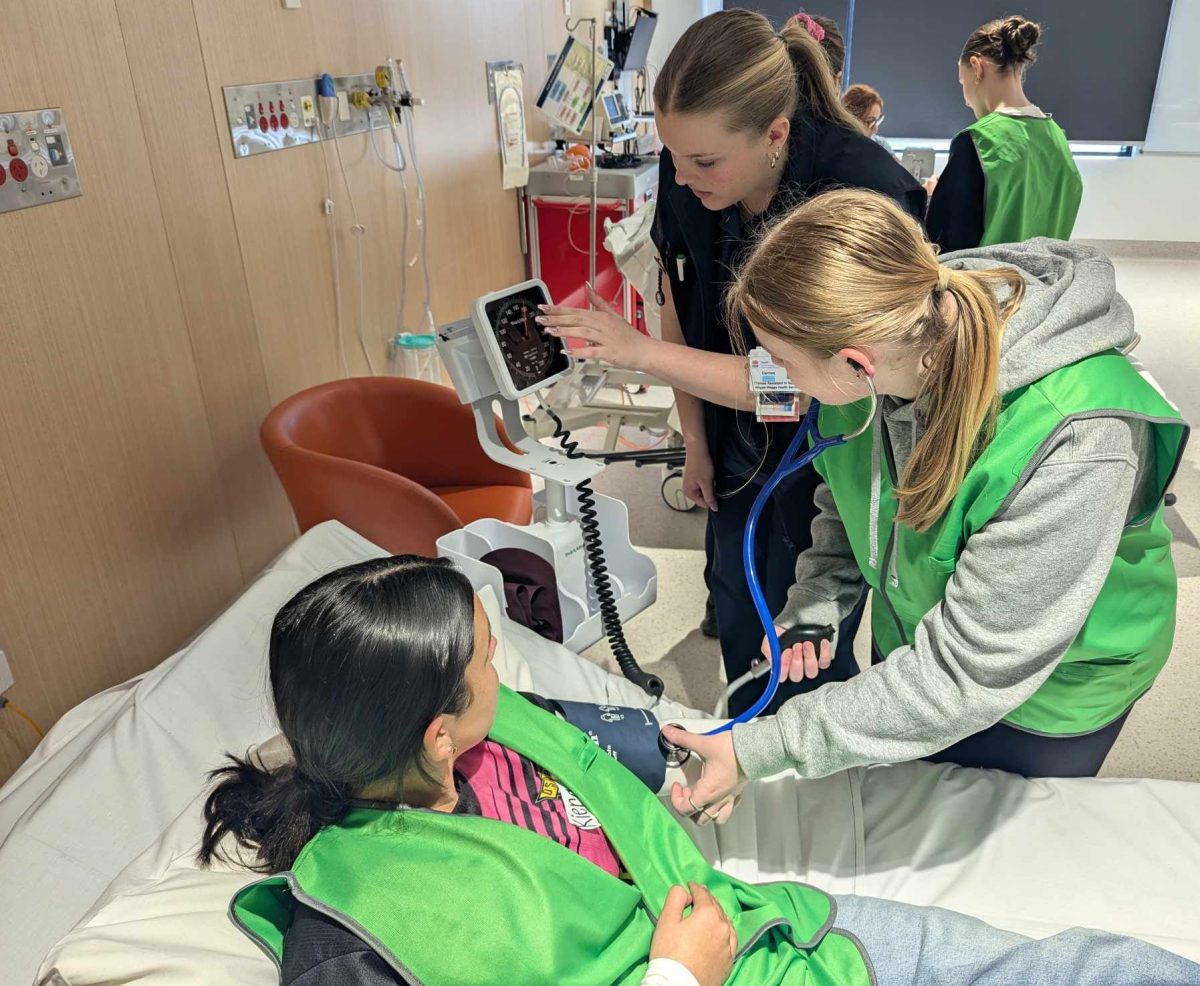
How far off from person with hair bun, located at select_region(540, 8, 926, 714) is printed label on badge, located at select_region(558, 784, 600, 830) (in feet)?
2.03

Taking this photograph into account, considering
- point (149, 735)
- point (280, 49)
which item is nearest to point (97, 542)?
point (149, 735)

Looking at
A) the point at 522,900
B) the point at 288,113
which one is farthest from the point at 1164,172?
the point at 522,900

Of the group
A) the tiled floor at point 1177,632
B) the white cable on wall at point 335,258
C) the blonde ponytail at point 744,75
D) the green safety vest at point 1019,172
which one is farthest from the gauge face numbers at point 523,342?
the green safety vest at point 1019,172

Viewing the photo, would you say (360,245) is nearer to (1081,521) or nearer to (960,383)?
(960,383)

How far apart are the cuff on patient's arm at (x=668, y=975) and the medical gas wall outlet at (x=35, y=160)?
5.77 ft

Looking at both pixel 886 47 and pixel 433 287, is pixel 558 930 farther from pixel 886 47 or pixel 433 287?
pixel 886 47

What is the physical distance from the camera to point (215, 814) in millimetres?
1092

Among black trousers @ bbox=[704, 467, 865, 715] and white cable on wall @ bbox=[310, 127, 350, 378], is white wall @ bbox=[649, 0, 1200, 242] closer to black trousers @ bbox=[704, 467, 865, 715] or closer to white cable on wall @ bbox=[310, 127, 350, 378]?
white cable on wall @ bbox=[310, 127, 350, 378]

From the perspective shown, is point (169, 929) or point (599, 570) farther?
point (599, 570)

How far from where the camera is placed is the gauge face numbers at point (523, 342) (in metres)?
1.65

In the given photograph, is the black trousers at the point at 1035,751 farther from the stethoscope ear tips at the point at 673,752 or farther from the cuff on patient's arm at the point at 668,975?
the cuff on patient's arm at the point at 668,975

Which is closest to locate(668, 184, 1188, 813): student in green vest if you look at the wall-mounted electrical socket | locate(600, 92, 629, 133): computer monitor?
the wall-mounted electrical socket

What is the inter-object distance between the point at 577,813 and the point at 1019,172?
245 centimetres

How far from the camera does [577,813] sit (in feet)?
3.88
